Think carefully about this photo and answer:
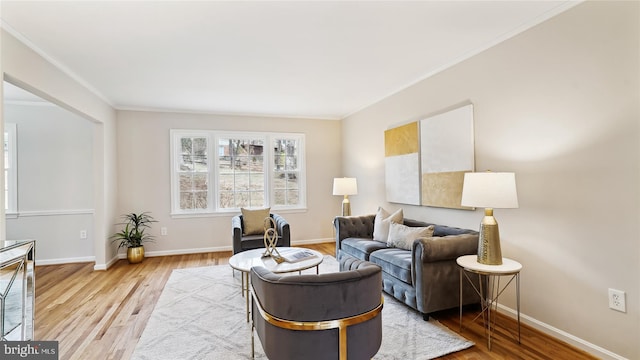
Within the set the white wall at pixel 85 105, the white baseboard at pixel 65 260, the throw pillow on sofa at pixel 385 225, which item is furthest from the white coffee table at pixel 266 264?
the white baseboard at pixel 65 260

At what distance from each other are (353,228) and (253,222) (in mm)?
1453

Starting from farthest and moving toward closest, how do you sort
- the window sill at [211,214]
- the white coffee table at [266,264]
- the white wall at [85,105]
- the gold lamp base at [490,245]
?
1. the window sill at [211,214]
2. the white coffee table at [266,264]
3. the white wall at [85,105]
4. the gold lamp base at [490,245]

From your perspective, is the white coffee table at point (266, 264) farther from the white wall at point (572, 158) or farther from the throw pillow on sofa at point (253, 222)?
the white wall at point (572, 158)

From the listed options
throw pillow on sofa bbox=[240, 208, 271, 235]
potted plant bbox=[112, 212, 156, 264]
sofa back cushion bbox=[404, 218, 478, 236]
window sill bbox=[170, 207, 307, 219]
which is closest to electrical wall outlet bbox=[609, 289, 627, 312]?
sofa back cushion bbox=[404, 218, 478, 236]

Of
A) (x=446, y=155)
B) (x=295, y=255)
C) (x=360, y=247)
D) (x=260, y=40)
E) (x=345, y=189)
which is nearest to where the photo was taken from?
(x=260, y=40)

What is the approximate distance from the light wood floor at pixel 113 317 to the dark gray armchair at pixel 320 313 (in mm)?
978

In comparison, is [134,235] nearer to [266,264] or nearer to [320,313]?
[266,264]

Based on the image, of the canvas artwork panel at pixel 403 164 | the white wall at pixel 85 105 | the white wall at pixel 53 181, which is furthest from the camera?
the white wall at pixel 53 181

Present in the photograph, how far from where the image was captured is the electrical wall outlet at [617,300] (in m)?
2.00

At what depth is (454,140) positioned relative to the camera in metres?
3.31

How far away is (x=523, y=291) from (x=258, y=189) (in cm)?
438

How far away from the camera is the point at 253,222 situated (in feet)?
14.9

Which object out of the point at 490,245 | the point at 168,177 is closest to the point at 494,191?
the point at 490,245

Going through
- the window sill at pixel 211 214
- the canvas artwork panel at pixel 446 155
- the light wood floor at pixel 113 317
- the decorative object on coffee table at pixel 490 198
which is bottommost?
the light wood floor at pixel 113 317
